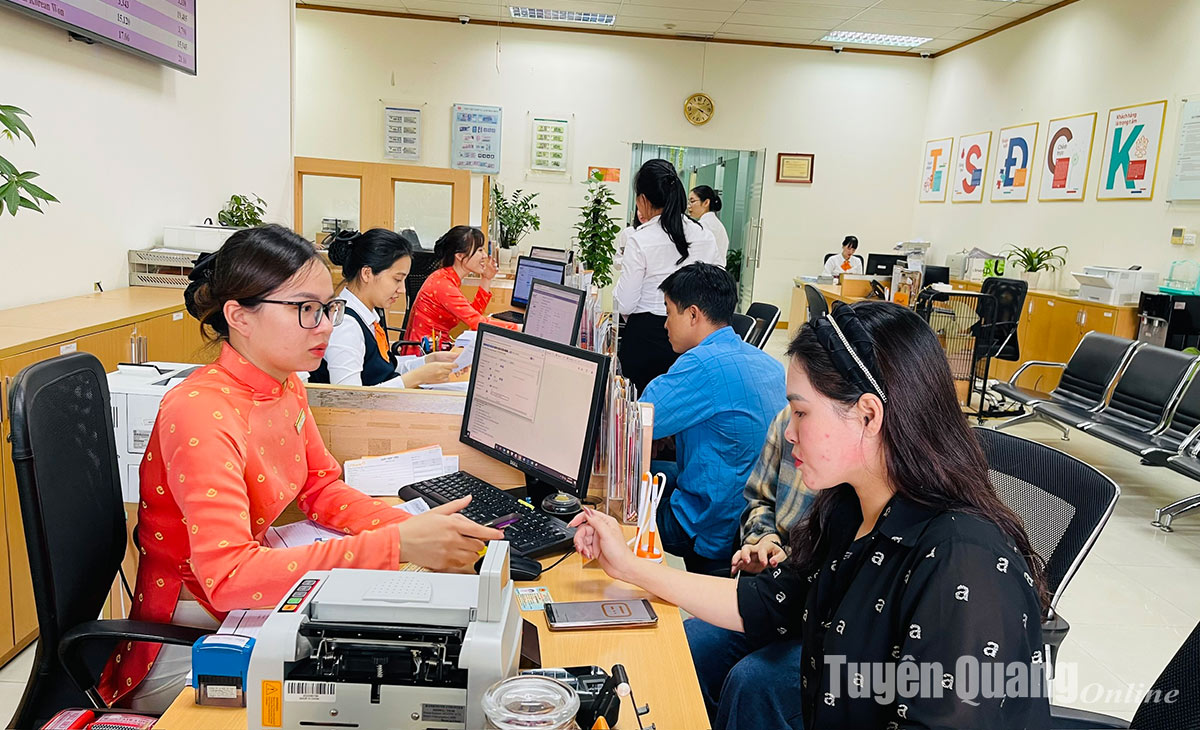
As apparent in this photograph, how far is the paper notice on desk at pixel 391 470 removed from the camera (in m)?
1.97

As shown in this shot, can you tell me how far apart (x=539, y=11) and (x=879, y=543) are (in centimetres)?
884

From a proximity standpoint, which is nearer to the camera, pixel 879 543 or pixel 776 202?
pixel 879 543

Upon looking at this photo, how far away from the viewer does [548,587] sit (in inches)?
59.6

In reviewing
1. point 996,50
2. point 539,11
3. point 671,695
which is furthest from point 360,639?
point 996,50

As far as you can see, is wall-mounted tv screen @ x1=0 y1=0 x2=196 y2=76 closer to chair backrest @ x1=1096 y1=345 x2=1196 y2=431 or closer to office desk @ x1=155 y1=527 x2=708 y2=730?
office desk @ x1=155 y1=527 x2=708 y2=730

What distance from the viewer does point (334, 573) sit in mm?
1063

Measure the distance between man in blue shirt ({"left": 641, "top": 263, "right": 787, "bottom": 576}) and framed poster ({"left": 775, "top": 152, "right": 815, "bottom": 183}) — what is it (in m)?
8.25

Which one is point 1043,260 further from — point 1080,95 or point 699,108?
point 699,108

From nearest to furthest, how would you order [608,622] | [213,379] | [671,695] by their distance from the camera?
1. [671,695]
2. [608,622]
3. [213,379]

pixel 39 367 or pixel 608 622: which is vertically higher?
pixel 39 367

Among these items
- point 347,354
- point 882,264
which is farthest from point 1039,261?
point 347,354

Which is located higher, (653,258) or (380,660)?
(653,258)

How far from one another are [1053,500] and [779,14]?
7.90m

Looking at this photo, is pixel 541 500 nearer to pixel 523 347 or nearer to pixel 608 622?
pixel 523 347
